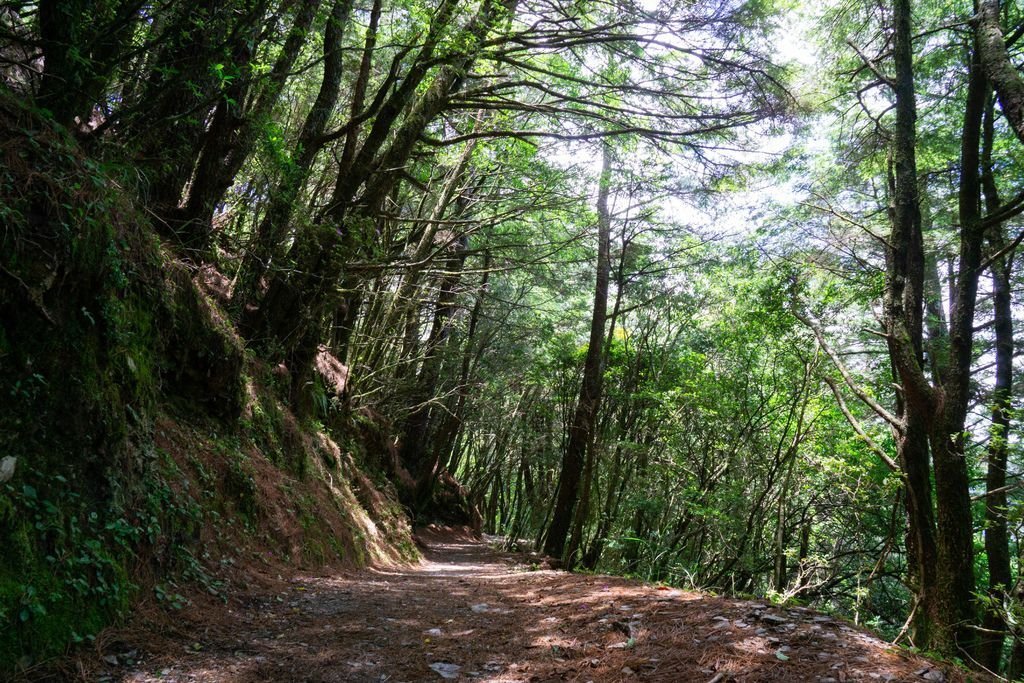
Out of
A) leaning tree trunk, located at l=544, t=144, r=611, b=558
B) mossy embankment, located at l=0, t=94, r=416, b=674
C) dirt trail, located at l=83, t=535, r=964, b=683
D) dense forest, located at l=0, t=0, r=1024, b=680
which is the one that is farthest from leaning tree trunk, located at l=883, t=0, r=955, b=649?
mossy embankment, located at l=0, t=94, r=416, b=674

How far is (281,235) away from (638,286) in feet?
28.2

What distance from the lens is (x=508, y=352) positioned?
64.7 ft

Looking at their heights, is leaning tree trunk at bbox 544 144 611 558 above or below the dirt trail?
above

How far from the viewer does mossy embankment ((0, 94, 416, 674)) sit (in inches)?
108

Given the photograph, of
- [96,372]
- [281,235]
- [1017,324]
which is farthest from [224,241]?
[1017,324]

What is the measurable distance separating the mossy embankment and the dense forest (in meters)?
0.02

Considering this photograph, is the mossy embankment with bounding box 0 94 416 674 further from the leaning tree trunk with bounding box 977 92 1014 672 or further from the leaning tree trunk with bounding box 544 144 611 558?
the leaning tree trunk with bounding box 544 144 611 558

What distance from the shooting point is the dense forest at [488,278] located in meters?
3.39

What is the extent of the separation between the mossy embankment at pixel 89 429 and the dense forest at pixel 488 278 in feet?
0.07

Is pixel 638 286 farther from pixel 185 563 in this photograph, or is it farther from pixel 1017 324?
pixel 185 563

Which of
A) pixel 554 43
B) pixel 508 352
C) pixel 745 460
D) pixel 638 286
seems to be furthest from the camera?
pixel 508 352

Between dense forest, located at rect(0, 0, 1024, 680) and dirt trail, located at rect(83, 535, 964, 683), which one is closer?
dirt trail, located at rect(83, 535, 964, 683)

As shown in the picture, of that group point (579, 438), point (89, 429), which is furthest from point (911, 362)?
point (579, 438)

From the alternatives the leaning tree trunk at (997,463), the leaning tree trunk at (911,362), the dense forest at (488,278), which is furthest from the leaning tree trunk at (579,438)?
the leaning tree trunk at (997,463)
